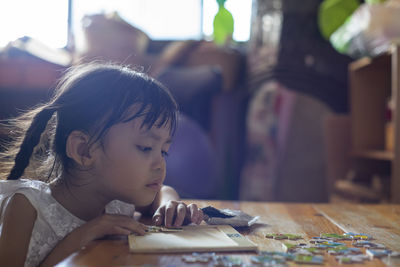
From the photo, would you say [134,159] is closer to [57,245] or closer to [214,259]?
[57,245]

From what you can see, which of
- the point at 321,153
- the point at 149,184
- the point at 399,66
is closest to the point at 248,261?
the point at 149,184

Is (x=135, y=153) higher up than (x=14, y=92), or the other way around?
(x=14, y=92)

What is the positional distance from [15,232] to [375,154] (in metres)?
1.94

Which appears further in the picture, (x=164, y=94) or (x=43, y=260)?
(x=164, y=94)

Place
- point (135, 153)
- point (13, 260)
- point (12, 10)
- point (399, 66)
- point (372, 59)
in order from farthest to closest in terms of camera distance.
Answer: point (12, 10) < point (372, 59) < point (399, 66) < point (135, 153) < point (13, 260)

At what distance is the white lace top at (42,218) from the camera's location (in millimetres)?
773

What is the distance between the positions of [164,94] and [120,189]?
215 millimetres

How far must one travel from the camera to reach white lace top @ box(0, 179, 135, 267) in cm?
77

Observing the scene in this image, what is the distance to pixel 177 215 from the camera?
0.84m

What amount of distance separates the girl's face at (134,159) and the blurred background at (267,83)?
1.19 metres

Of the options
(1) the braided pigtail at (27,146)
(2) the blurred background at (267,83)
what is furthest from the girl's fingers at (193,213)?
(2) the blurred background at (267,83)

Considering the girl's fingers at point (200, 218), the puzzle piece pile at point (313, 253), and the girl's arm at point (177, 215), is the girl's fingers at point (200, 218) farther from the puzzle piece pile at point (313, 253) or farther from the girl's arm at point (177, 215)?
the puzzle piece pile at point (313, 253)

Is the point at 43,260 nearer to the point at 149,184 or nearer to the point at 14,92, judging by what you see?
→ the point at 149,184

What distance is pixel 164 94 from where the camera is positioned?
0.97 m
